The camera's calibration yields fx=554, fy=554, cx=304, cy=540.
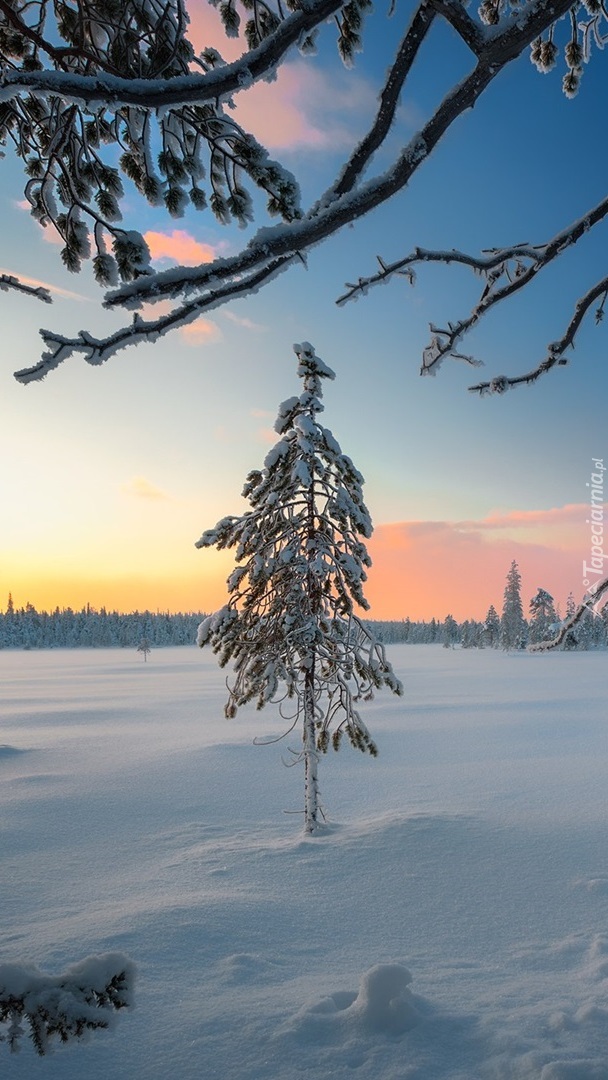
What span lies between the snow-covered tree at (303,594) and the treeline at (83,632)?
121279 mm

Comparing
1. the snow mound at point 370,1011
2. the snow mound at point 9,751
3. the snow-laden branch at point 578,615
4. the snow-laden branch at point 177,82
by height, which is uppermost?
the snow-laden branch at point 177,82

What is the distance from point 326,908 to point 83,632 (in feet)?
447

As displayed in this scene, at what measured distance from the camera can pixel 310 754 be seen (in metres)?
8.42

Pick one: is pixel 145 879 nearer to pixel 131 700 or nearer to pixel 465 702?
pixel 465 702

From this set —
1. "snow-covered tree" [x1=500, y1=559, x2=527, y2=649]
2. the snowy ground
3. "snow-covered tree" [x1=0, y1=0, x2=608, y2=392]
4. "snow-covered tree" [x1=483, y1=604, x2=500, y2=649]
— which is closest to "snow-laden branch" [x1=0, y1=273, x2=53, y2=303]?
"snow-covered tree" [x1=0, y1=0, x2=608, y2=392]

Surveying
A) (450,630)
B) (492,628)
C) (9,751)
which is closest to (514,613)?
(492,628)

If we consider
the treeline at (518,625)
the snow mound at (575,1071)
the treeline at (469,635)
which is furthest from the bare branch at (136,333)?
the treeline at (518,625)

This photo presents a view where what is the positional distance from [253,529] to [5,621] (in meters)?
138

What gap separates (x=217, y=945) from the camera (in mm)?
4730

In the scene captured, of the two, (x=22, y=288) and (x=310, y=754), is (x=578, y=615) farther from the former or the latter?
(x=310, y=754)

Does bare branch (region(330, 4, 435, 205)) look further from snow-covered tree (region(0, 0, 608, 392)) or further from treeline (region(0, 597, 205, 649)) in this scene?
treeline (region(0, 597, 205, 649))

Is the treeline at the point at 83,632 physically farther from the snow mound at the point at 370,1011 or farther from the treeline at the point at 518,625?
the snow mound at the point at 370,1011

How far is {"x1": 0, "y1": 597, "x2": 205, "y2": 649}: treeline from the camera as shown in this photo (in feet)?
415

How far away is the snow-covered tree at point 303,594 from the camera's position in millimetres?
8484
